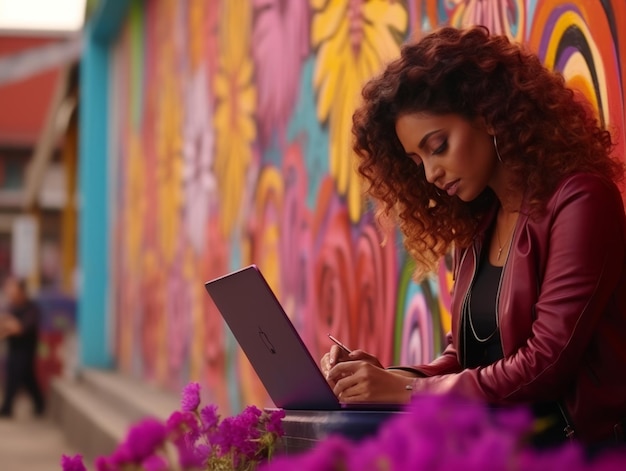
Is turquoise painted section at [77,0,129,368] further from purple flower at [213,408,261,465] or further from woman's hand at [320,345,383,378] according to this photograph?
purple flower at [213,408,261,465]

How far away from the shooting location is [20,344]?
39.3 ft

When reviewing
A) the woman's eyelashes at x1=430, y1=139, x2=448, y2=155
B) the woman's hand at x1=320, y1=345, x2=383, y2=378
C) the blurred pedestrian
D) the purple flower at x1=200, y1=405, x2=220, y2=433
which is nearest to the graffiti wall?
the woman's eyelashes at x1=430, y1=139, x2=448, y2=155

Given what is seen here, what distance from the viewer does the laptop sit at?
209 centimetres

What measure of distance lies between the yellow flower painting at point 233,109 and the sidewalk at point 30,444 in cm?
200

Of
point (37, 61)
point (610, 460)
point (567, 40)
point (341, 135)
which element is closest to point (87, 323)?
point (37, 61)

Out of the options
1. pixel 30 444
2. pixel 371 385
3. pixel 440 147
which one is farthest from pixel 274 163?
pixel 30 444

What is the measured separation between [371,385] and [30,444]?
7.51 metres

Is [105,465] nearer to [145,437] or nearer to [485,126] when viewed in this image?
[145,437]

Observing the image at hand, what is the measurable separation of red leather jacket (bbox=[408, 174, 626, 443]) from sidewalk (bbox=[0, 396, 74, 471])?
17.9 feet

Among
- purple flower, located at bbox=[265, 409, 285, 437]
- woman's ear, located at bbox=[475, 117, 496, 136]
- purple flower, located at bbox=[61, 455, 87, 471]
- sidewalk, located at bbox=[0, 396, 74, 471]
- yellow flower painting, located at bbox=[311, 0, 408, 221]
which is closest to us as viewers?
purple flower, located at bbox=[61, 455, 87, 471]

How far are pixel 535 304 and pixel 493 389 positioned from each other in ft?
0.54

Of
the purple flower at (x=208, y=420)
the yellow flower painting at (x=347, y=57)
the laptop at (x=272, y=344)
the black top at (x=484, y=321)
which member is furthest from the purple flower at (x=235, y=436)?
the yellow flower painting at (x=347, y=57)

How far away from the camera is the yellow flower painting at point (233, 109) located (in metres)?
5.99

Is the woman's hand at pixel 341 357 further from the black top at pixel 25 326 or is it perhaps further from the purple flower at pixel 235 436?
the black top at pixel 25 326
